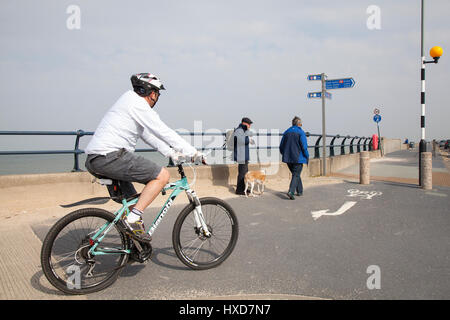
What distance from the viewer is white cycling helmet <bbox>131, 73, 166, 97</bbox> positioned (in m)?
3.37

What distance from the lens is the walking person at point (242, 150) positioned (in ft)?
29.2

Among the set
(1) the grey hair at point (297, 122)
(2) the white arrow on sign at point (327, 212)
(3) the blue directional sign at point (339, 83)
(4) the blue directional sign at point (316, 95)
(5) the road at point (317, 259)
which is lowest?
(2) the white arrow on sign at point (327, 212)

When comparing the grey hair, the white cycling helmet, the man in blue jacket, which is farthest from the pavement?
the grey hair

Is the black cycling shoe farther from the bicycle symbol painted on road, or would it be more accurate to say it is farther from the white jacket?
the bicycle symbol painted on road

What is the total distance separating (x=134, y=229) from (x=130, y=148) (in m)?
0.76

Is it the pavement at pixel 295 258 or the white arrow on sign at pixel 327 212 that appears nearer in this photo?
the pavement at pixel 295 258

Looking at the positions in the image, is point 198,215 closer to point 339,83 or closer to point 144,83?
point 144,83

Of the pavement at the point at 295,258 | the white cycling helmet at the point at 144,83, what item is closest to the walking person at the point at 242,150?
the pavement at the point at 295,258

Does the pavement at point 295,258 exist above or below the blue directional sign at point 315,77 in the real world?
below

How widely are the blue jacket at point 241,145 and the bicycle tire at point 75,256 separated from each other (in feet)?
18.9

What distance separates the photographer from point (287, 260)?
4059mm

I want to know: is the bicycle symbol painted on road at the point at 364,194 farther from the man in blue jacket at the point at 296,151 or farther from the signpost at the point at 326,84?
the signpost at the point at 326,84
